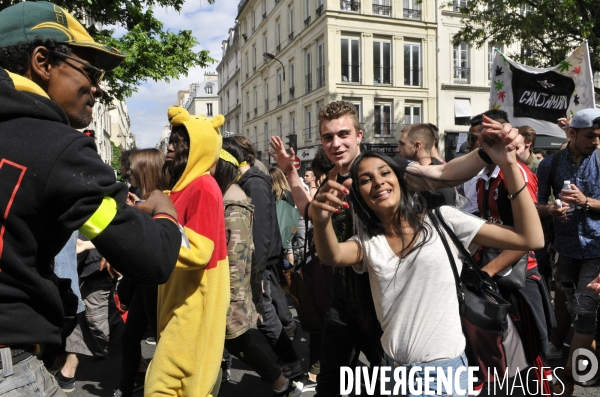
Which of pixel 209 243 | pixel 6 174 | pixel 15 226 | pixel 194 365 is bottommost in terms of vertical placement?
pixel 194 365

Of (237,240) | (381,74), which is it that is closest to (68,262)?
(237,240)

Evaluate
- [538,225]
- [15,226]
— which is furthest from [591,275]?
[15,226]

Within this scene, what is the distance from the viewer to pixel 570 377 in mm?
3707

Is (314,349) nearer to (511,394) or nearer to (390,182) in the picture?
(511,394)

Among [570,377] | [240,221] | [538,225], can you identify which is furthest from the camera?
[570,377]

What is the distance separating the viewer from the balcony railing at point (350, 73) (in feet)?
82.6

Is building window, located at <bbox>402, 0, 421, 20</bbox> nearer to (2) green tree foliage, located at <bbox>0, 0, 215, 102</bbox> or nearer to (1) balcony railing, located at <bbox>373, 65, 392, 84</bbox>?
→ (1) balcony railing, located at <bbox>373, 65, 392, 84</bbox>

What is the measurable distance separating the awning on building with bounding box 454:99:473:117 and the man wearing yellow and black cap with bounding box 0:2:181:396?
25939mm

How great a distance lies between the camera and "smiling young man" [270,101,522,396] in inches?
101

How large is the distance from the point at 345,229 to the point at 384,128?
75.8ft

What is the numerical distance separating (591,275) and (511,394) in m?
1.34

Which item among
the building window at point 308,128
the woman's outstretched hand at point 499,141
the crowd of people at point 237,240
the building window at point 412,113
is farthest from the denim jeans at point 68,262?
the building window at point 308,128

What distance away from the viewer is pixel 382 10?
2575cm

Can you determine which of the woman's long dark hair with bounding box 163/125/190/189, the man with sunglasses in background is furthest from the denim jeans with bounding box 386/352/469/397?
the man with sunglasses in background
